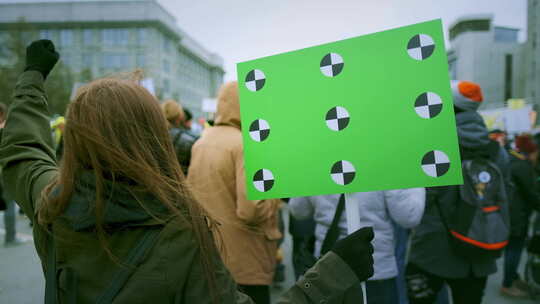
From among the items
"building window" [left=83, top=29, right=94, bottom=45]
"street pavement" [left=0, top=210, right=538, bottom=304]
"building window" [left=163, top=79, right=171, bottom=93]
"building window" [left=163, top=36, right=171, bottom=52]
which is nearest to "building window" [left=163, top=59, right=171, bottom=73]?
"building window" [left=163, top=79, right=171, bottom=93]

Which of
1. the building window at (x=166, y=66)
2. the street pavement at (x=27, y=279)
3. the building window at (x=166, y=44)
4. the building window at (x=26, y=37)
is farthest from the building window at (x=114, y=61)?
the street pavement at (x=27, y=279)

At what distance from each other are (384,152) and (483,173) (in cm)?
139

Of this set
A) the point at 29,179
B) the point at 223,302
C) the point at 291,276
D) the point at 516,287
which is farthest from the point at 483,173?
the point at 291,276

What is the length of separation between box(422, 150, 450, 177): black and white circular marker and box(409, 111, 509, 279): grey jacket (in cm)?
128

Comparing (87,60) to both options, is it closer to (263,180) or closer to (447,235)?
(447,235)

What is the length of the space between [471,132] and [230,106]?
160 centimetres

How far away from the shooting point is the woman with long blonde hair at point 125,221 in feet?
3.31

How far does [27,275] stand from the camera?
9.57 ft

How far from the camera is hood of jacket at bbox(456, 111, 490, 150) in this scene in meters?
2.48

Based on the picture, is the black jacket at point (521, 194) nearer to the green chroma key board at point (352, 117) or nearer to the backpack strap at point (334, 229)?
the backpack strap at point (334, 229)

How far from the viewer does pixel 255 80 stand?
156 centimetres

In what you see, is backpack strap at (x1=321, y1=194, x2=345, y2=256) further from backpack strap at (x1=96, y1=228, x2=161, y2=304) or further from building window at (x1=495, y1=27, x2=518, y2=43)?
building window at (x1=495, y1=27, x2=518, y2=43)

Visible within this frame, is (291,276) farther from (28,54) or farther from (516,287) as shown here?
(28,54)

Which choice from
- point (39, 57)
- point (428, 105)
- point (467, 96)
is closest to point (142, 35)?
point (467, 96)
